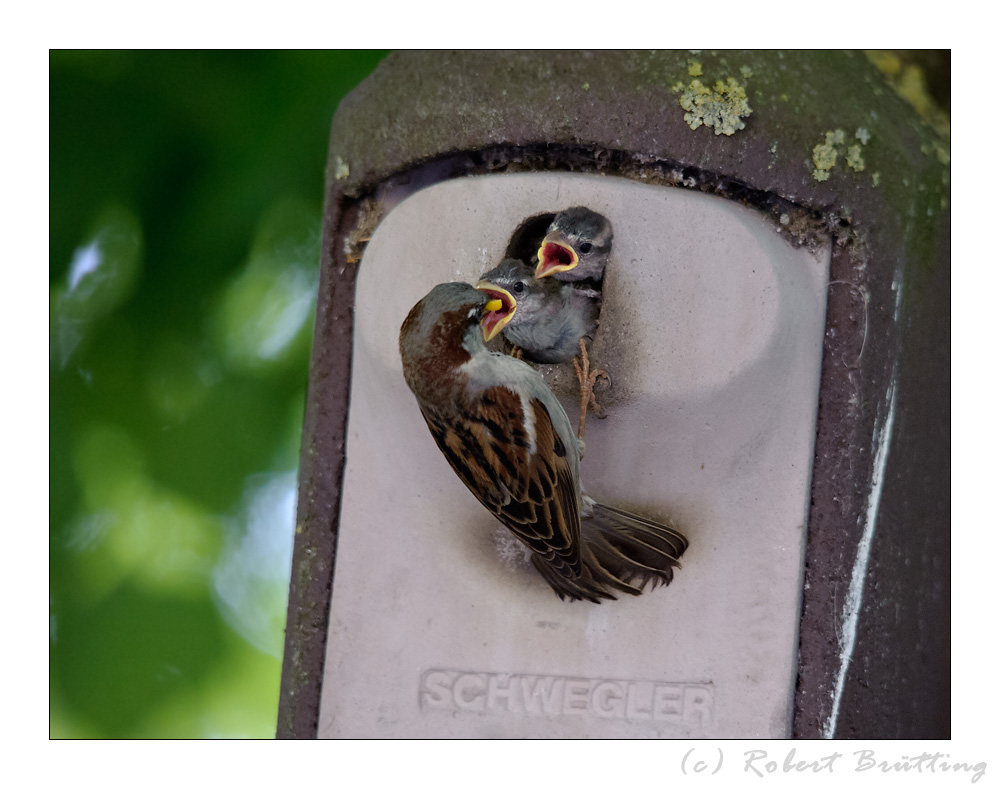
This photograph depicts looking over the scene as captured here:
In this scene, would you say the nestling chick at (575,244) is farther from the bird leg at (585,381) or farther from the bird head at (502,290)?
the bird leg at (585,381)

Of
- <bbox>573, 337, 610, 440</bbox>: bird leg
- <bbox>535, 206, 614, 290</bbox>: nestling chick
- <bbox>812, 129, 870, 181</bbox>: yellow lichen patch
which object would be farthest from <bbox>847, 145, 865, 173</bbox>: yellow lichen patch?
<bbox>573, 337, 610, 440</bbox>: bird leg

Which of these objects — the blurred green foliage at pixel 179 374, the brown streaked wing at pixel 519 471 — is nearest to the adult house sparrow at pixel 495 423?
the brown streaked wing at pixel 519 471

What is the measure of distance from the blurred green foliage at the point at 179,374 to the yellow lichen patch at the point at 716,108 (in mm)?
837

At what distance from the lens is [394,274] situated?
5.99 ft

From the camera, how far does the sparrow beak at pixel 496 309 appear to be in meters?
1.60

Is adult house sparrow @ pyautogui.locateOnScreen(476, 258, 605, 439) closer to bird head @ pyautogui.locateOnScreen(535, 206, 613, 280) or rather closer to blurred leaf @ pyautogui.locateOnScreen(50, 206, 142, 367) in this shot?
bird head @ pyautogui.locateOnScreen(535, 206, 613, 280)

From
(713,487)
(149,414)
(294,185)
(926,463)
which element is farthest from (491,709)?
(294,185)

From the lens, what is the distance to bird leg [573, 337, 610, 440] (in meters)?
1.73

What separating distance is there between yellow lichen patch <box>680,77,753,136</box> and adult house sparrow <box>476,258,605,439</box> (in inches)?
16.6

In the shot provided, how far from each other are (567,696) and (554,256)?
0.98m

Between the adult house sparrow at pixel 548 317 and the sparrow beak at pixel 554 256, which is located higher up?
the sparrow beak at pixel 554 256

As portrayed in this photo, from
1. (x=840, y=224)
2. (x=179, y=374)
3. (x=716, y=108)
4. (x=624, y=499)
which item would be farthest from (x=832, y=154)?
(x=179, y=374)

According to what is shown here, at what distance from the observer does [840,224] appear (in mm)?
1700

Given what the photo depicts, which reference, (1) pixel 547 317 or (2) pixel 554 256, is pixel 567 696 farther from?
(2) pixel 554 256
